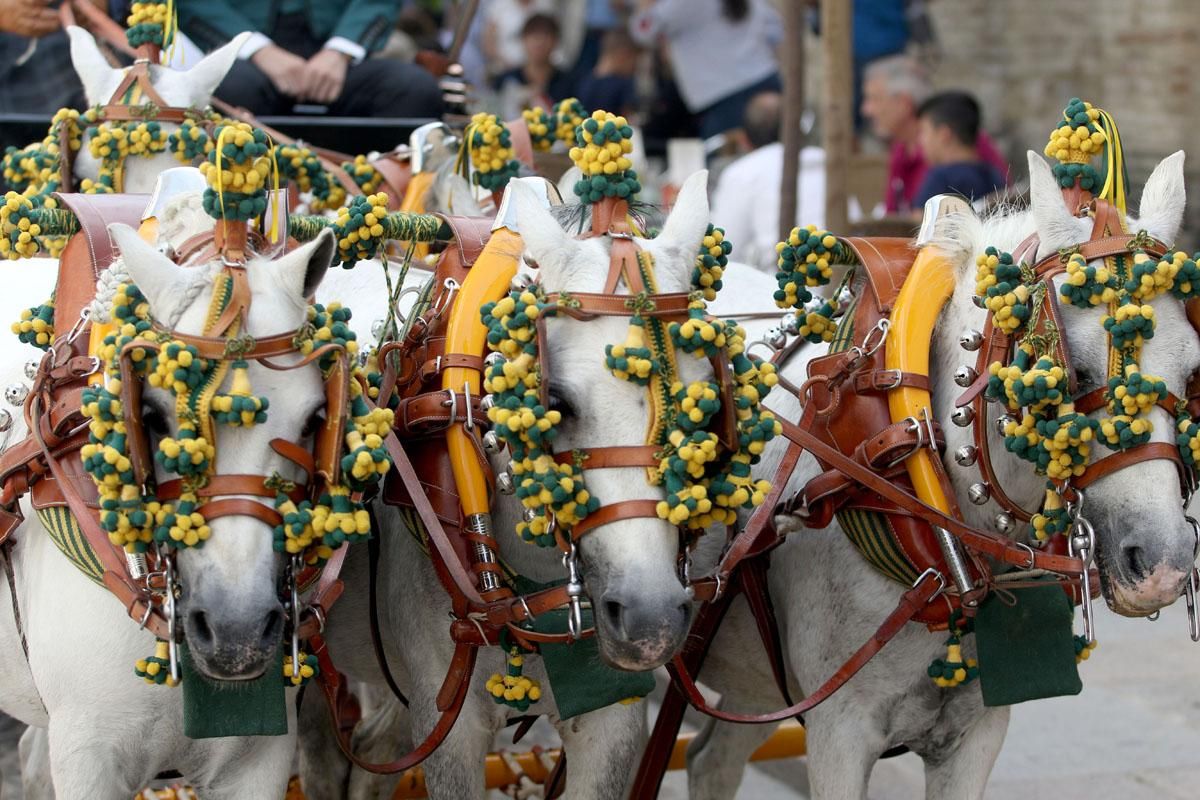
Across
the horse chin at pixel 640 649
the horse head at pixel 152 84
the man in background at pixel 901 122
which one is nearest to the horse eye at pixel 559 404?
the horse chin at pixel 640 649

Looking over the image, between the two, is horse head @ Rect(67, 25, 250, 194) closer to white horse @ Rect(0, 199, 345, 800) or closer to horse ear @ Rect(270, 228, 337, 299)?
white horse @ Rect(0, 199, 345, 800)

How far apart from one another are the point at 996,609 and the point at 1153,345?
71cm

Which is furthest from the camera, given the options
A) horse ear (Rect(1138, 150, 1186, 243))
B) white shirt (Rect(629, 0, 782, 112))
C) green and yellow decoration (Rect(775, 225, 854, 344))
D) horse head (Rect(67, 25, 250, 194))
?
white shirt (Rect(629, 0, 782, 112))

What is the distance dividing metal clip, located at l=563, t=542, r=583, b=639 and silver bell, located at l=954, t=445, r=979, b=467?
2.77 ft

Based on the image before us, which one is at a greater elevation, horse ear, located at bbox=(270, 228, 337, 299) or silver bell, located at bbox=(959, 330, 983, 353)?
horse ear, located at bbox=(270, 228, 337, 299)

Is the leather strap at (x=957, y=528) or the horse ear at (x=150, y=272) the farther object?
the leather strap at (x=957, y=528)

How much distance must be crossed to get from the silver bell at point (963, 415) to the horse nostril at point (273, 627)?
1390 millimetres

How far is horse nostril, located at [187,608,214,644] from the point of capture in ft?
8.73

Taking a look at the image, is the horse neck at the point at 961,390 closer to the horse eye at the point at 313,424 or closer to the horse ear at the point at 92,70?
the horse eye at the point at 313,424

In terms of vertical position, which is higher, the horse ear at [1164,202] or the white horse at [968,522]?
the horse ear at [1164,202]

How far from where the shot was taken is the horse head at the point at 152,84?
4.33 metres

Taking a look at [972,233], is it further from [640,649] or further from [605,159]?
[640,649]

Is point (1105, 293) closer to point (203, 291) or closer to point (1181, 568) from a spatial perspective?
point (1181, 568)

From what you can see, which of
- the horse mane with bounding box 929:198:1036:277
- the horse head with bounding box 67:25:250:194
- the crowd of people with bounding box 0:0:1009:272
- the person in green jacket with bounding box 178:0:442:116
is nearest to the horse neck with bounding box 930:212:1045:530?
the horse mane with bounding box 929:198:1036:277
